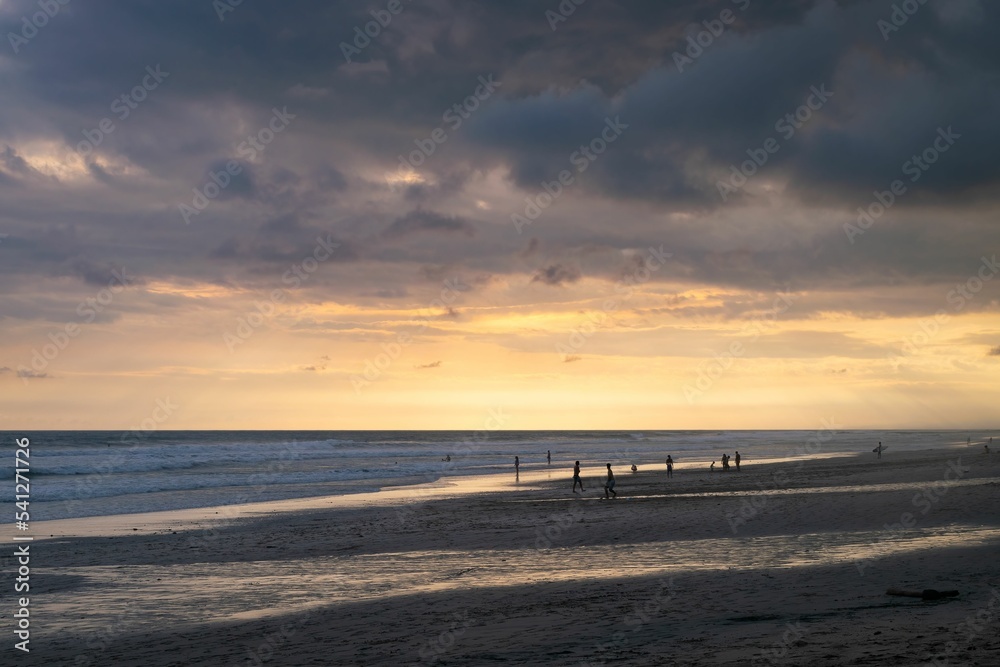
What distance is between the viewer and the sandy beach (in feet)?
38.2

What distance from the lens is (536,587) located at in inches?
648

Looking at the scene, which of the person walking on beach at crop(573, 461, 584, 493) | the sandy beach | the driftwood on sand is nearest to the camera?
the sandy beach

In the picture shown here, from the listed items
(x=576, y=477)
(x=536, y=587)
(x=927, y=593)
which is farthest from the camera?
(x=576, y=477)

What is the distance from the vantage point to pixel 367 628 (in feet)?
43.7

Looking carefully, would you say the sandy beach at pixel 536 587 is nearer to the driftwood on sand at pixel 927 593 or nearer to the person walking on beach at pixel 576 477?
the driftwood on sand at pixel 927 593

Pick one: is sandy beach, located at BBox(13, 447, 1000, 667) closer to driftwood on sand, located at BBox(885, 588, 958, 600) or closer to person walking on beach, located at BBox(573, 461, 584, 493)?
driftwood on sand, located at BBox(885, 588, 958, 600)

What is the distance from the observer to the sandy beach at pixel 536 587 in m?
11.6

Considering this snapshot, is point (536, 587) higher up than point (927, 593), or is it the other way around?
point (927, 593)

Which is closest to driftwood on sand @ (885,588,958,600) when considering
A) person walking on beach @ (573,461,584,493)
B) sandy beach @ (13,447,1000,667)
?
sandy beach @ (13,447,1000,667)

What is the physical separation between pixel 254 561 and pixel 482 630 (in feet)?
34.9

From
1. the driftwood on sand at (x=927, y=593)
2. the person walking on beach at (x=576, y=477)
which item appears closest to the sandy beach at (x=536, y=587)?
the driftwood on sand at (x=927, y=593)

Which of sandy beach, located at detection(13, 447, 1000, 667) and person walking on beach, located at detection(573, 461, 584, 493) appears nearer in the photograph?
sandy beach, located at detection(13, 447, 1000, 667)

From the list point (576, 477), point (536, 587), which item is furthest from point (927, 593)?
point (576, 477)

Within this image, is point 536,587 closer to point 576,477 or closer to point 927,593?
point 927,593
